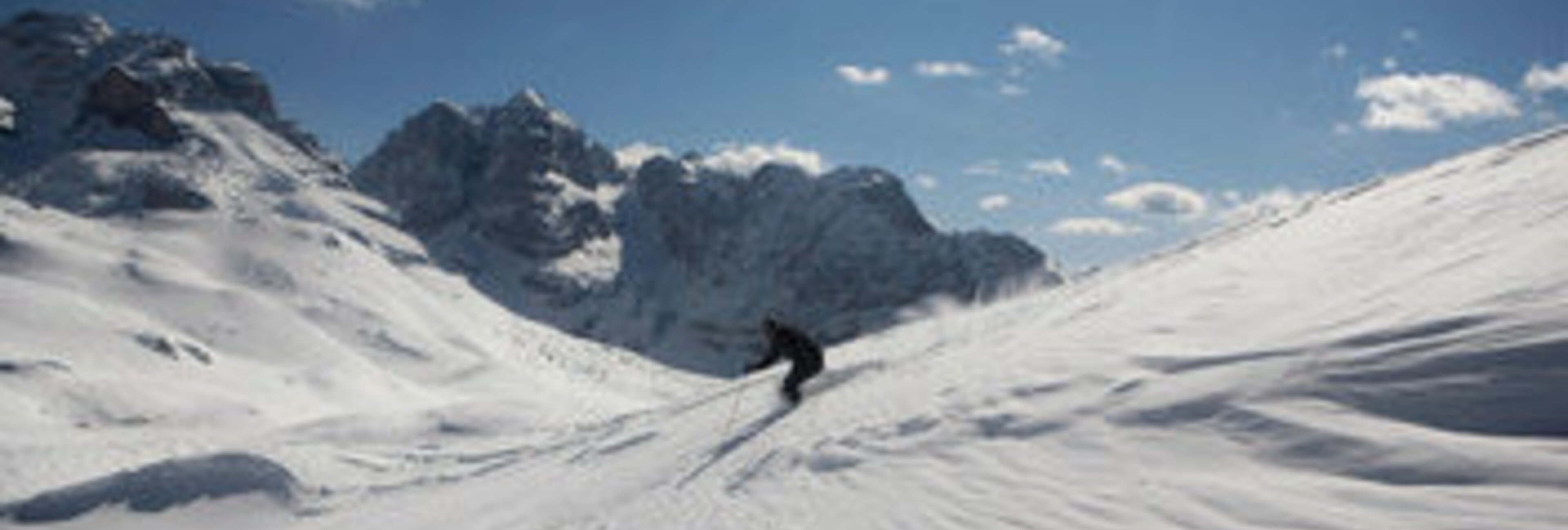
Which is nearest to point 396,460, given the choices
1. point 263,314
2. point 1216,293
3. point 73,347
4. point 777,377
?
point 777,377

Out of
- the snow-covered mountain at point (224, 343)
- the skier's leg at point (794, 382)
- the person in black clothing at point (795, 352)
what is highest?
the person in black clothing at point (795, 352)

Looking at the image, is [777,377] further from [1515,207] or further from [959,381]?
[1515,207]

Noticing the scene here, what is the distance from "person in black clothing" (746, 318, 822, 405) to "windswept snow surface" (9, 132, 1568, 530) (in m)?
0.39

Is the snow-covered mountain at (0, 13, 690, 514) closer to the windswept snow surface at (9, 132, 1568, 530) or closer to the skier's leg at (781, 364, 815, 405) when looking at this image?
the skier's leg at (781, 364, 815, 405)

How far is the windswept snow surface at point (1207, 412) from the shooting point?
8.38 metres

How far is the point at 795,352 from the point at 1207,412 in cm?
933

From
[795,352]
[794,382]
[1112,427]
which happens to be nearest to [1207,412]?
[1112,427]

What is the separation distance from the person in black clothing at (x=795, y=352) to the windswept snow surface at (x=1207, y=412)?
389mm

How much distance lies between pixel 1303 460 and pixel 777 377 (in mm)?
14297

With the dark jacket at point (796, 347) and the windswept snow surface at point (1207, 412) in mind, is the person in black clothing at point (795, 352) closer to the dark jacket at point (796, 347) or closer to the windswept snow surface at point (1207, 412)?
the dark jacket at point (796, 347)

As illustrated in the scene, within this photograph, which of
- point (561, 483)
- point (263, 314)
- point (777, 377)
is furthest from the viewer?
point (263, 314)

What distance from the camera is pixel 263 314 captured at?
12862 centimetres

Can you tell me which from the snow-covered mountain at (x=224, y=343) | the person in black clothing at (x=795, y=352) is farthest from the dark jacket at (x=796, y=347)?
the snow-covered mountain at (x=224, y=343)

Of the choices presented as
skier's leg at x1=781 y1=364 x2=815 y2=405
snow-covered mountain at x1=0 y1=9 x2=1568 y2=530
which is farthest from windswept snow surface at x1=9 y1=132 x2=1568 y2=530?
skier's leg at x1=781 y1=364 x2=815 y2=405
